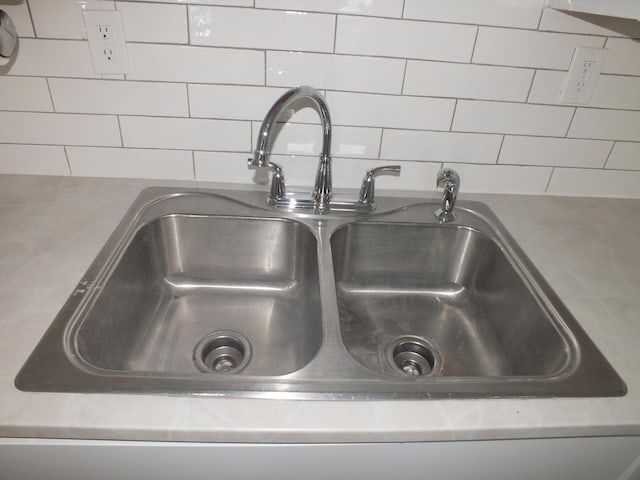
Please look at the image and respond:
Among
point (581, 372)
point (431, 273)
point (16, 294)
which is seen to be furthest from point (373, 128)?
point (16, 294)

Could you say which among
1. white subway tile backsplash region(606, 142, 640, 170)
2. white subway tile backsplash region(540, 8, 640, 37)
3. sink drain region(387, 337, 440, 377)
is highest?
white subway tile backsplash region(540, 8, 640, 37)

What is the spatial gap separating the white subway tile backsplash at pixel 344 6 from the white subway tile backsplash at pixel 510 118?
0.84ft

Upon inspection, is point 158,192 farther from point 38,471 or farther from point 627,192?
point 627,192

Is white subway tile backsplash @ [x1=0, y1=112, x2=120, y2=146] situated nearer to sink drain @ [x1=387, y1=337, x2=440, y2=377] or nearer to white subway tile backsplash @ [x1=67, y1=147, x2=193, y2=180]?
white subway tile backsplash @ [x1=67, y1=147, x2=193, y2=180]

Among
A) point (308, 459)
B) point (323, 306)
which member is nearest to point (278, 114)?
point (323, 306)

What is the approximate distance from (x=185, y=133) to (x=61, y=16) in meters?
0.31

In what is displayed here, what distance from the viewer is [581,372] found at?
646 millimetres

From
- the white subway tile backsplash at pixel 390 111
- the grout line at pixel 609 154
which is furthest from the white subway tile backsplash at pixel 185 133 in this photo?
the grout line at pixel 609 154

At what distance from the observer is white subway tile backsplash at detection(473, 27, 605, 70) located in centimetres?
91

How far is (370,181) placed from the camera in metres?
0.97

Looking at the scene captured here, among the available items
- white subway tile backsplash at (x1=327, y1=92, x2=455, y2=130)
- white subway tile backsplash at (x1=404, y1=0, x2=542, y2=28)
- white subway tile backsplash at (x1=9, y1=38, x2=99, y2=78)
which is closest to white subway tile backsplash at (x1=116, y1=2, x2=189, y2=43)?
white subway tile backsplash at (x1=9, y1=38, x2=99, y2=78)

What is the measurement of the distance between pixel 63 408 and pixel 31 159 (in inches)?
27.9

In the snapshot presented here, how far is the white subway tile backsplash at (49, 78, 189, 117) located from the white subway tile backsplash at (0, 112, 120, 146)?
0.02m

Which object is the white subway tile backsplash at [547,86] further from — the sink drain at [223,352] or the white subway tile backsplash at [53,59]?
the white subway tile backsplash at [53,59]
